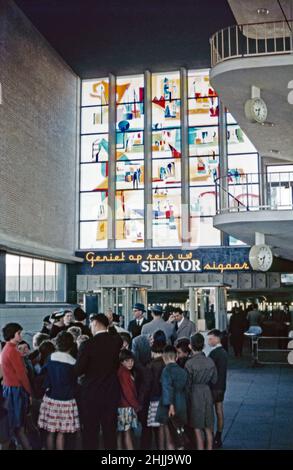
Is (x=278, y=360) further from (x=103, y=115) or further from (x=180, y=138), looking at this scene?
(x=103, y=115)

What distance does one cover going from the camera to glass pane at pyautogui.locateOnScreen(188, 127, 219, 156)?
97.1 feet

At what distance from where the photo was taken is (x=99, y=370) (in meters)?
6.88

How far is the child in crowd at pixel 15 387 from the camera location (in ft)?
23.0

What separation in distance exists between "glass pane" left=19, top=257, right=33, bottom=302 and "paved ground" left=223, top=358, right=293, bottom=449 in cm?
968

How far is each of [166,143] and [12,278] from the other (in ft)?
36.3

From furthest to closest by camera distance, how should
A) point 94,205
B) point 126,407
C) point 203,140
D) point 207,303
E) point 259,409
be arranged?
point 94,205 < point 203,140 < point 207,303 < point 259,409 < point 126,407

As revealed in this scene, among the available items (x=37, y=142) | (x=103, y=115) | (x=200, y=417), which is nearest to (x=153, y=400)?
(x=200, y=417)

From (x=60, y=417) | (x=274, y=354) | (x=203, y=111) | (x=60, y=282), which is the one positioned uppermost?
(x=203, y=111)

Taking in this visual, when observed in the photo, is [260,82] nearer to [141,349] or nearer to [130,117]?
[141,349]

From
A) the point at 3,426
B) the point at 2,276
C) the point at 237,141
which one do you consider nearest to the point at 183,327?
the point at 3,426

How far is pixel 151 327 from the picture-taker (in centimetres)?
1112

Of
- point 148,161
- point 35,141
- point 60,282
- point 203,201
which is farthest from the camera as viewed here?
point 148,161

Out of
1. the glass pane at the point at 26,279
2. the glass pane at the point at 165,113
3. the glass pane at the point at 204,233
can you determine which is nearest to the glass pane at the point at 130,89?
the glass pane at the point at 165,113

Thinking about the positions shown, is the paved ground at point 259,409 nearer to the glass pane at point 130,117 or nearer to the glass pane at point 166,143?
the glass pane at point 166,143
